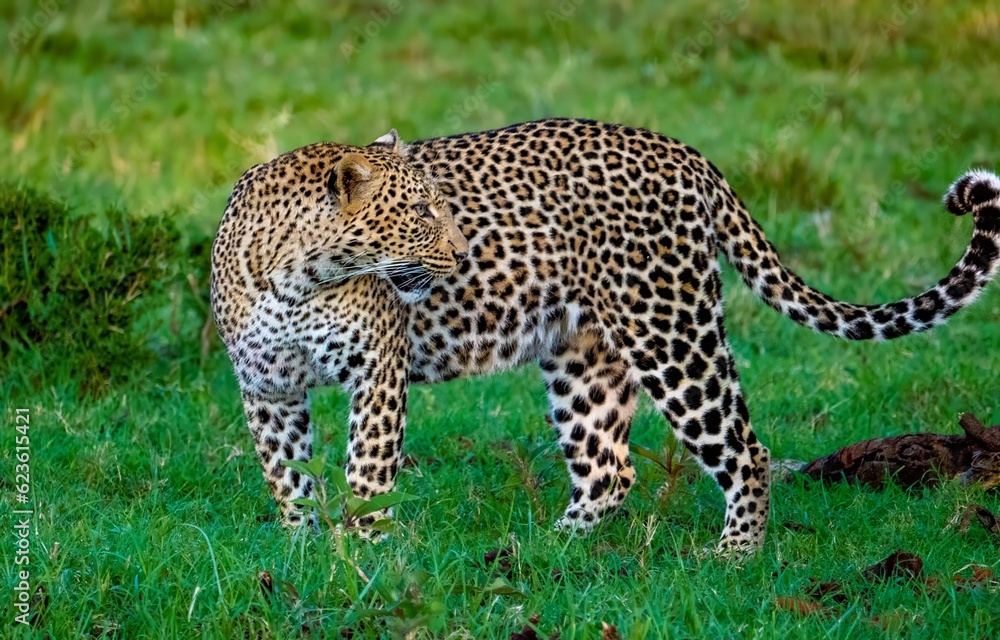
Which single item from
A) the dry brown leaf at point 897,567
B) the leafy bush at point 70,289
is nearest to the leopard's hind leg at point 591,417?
the dry brown leaf at point 897,567

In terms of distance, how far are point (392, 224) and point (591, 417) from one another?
4.79ft

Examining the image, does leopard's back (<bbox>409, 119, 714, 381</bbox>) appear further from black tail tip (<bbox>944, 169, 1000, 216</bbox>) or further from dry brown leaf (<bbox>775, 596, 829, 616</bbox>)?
dry brown leaf (<bbox>775, 596, 829, 616</bbox>)

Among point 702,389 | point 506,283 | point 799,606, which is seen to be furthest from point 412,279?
point 799,606

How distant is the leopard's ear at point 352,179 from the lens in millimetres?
5895

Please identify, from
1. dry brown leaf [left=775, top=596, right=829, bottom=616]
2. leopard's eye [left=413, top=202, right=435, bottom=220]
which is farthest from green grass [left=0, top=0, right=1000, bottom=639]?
leopard's eye [left=413, top=202, right=435, bottom=220]

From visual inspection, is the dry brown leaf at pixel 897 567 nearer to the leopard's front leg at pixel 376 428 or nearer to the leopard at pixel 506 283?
the leopard at pixel 506 283

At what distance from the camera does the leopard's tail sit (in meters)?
5.82

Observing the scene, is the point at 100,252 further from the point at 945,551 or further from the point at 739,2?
the point at 739,2

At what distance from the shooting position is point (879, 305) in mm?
6102

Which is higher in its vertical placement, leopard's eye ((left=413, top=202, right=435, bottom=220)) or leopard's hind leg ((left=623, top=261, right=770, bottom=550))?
leopard's eye ((left=413, top=202, right=435, bottom=220))

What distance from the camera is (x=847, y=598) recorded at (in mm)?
5184

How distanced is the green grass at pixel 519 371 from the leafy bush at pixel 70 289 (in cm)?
11

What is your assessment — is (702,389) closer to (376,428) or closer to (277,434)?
(376,428)

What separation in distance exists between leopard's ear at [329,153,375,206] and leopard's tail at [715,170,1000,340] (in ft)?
5.30
